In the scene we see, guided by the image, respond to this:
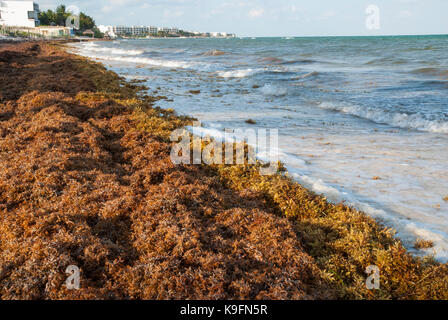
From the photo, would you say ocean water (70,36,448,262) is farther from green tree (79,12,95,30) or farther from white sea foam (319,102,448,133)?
green tree (79,12,95,30)

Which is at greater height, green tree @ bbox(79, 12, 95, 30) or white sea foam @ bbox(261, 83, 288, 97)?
green tree @ bbox(79, 12, 95, 30)

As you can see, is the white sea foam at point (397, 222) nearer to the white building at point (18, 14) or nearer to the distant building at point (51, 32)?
the distant building at point (51, 32)

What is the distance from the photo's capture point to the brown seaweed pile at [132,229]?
3.00m

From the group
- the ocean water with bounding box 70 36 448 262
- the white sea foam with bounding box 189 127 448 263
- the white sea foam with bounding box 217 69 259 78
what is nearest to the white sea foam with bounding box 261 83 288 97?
the ocean water with bounding box 70 36 448 262

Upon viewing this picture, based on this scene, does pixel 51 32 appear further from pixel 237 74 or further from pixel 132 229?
pixel 132 229

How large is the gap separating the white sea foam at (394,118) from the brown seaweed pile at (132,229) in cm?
819

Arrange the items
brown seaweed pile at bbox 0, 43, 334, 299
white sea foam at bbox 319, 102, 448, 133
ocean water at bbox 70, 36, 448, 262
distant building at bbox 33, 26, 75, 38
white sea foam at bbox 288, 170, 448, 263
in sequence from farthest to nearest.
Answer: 1. distant building at bbox 33, 26, 75, 38
2. white sea foam at bbox 319, 102, 448, 133
3. ocean water at bbox 70, 36, 448, 262
4. white sea foam at bbox 288, 170, 448, 263
5. brown seaweed pile at bbox 0, 43, 334, 299

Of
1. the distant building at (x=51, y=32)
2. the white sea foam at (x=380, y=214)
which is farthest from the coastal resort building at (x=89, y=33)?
the white sea foam at (x=380, y=214)

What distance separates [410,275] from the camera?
321cm

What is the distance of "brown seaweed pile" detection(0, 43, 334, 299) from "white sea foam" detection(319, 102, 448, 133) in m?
8.19

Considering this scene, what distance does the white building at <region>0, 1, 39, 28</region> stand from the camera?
350 ft

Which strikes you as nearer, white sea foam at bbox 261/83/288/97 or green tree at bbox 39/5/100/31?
white sea foam at bbox 261/83/288/97
